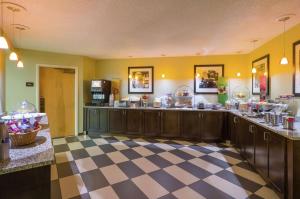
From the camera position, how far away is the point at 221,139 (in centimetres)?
442

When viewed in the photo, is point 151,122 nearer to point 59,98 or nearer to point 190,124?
point 190,124

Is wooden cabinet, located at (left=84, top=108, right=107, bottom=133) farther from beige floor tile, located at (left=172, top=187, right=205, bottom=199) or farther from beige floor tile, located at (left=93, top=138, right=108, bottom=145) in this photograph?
beige floor tile, located at (left=172, top=187, right=205, bottom=199)

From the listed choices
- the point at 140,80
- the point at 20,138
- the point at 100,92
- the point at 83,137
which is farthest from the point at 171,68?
the point at 20,138

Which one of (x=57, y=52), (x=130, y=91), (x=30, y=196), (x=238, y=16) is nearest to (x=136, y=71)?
(x=130, y=91)

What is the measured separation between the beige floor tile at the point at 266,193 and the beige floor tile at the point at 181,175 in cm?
79

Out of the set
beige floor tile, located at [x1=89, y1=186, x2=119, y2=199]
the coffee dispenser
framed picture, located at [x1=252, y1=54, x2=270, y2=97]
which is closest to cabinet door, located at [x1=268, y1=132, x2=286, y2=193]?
framed picture, located at [x1=252, y1=54, x2=270, y2=97]

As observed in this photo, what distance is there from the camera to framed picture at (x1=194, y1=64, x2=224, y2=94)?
4996mm

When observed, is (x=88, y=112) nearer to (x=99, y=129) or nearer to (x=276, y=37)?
(x=99, y=129)

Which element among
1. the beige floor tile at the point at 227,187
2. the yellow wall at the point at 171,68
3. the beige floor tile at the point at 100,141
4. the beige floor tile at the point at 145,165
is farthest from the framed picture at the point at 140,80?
the beige floor tile at the point at 227,187

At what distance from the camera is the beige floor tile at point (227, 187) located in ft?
7.22

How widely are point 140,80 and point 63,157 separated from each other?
10.1 feet

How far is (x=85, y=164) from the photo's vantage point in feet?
10.2

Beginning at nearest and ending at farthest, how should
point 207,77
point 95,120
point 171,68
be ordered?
point 207,77 < point 95,120 < point 171,68

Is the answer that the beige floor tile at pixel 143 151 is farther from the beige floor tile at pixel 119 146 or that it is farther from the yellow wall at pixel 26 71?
the yellow wall at pixel 26 71
